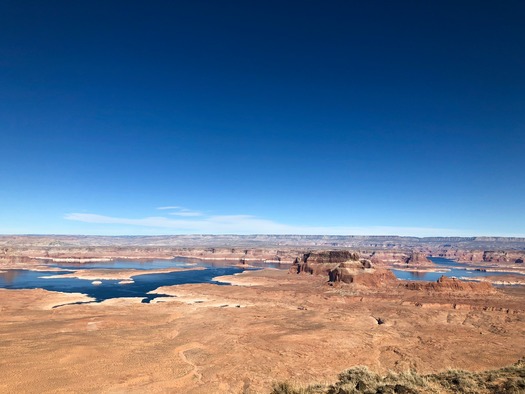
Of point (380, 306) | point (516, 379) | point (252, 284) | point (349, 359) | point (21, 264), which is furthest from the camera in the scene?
point (21, 264)

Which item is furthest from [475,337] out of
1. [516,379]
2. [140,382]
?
[140,382]

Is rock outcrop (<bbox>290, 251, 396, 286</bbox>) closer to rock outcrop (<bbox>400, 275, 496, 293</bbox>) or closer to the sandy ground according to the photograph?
rock outcrop (<bbox>400, 275, 496, 293</bbox>)

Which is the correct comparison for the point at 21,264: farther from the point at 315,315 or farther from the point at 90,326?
the point at 315,315

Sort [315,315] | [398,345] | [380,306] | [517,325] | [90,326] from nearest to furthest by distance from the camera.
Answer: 1. [398,345]
2. [90,326]
3. [517,325]
4. [315,315]
5. [380,306]

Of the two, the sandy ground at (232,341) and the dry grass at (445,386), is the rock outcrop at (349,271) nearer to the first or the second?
the sandy ground at (232,341)

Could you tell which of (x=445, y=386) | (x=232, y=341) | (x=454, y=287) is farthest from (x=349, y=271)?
(x=445, y=386)

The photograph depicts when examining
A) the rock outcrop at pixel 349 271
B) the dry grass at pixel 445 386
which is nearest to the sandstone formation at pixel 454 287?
the rock outcrop at pixel 349 271

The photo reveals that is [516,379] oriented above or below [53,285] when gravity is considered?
above

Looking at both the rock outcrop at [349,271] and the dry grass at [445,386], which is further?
the rock outcrop at [349,271]

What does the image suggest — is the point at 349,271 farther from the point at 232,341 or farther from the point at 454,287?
the point at 232,341

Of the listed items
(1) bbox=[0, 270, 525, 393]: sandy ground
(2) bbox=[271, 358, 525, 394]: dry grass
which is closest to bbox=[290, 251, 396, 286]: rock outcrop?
(1) bbox=[0, 270, 525, 393]: sandy ground
